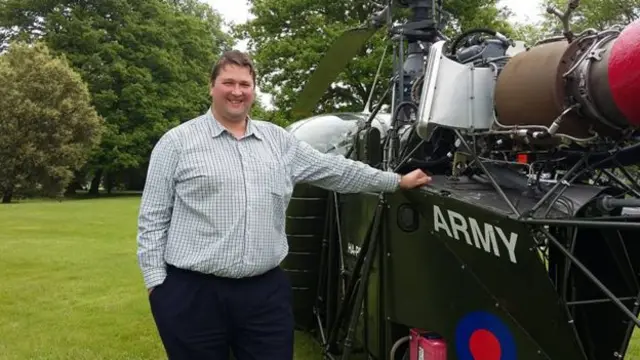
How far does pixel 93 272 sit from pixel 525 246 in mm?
9691

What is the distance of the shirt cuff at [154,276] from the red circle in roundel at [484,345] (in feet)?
5.35

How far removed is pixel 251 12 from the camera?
26.5m

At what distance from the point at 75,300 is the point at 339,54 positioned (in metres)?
6.02

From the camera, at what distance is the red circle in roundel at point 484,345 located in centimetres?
336

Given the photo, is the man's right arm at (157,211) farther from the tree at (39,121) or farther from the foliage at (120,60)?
the foliage at (120,60)

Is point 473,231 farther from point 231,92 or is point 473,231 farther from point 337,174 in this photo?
point 231,92

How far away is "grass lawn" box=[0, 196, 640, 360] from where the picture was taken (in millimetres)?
6906

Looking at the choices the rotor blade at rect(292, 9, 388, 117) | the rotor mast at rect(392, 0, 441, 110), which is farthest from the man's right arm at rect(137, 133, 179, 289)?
the rotor blade at rect(292, 9, 388, 117)

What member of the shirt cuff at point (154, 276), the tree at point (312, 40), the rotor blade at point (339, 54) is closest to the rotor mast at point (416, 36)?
the rotor blade at point (339, 54)

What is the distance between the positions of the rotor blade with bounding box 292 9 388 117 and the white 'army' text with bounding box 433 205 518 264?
183 centimetres

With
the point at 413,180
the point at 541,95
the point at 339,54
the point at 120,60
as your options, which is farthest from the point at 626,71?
the point at 120,60

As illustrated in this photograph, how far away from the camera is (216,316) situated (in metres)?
3.13

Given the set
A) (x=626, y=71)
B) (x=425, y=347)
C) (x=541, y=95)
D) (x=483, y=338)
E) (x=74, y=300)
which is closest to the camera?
(x=626, y=71)

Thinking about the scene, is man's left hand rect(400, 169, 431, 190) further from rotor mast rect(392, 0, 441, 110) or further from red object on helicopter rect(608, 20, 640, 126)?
red object on helicopter rect(608, 20, 640, 126)
